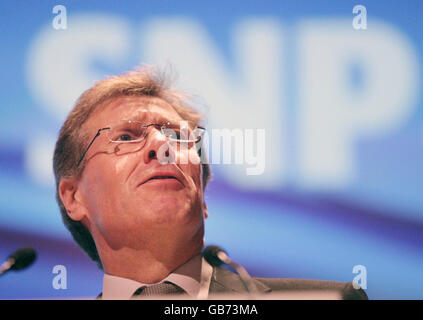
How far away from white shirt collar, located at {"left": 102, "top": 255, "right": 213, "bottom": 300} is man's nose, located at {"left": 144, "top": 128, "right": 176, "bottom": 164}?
501 mm

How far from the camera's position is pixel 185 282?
2.53m

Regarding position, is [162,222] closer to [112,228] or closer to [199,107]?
[112,228]

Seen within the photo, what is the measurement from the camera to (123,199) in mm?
2543

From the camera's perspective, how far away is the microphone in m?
2.56

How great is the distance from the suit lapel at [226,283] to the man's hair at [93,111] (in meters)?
0.47

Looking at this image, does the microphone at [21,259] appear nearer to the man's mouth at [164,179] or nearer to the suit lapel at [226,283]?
the man's mouth at [164,179]

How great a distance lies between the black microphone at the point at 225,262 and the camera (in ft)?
8.13

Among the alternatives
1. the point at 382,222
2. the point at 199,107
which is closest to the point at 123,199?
the point at 199,107

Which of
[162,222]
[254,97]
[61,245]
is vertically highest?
[254,97]

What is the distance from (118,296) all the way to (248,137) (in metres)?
1.02
